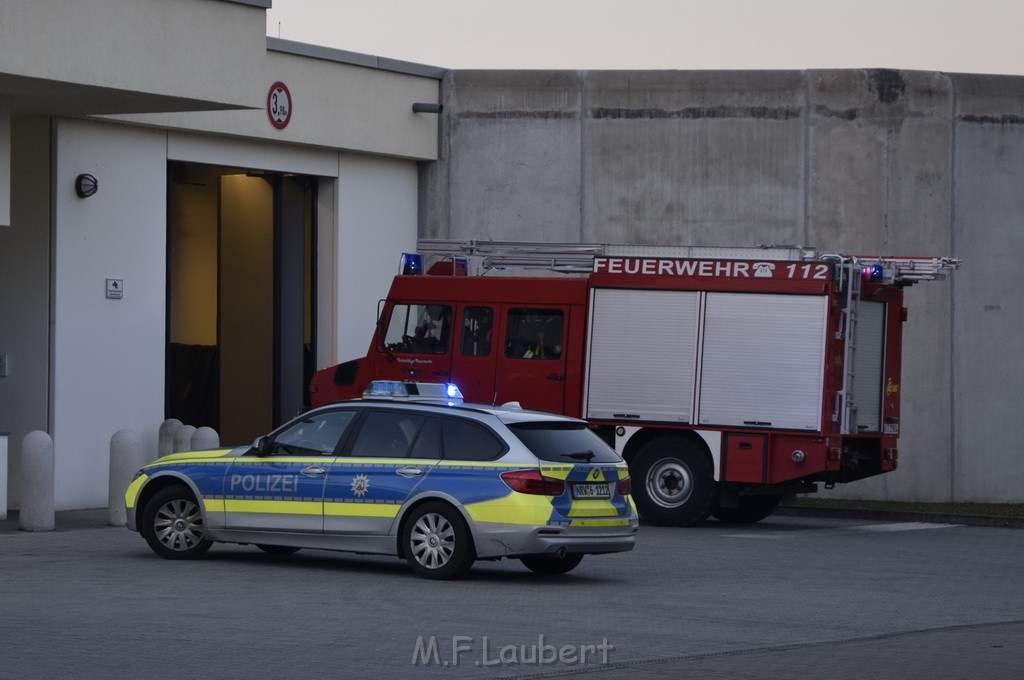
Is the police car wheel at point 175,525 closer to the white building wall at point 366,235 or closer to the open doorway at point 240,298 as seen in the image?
the white building wall at point 366,235

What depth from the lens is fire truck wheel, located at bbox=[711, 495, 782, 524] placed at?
2009 centimetres

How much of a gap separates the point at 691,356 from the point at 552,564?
5460 mm

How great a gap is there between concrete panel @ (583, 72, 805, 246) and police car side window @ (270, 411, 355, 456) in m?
10.8

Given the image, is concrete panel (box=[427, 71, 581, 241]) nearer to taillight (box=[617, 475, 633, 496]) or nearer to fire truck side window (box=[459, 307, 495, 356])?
fire truck side window (box=[459, 307, 495, 356])

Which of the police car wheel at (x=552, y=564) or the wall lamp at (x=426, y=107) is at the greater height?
the wall lamp at (x=426, y=107)

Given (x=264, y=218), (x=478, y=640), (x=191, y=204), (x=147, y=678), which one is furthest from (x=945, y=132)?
(x=147, y=678)

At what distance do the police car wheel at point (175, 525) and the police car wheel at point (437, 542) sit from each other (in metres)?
2.03

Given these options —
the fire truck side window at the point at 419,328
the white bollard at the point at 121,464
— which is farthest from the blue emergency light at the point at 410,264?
the white bollard at the point at 121,464

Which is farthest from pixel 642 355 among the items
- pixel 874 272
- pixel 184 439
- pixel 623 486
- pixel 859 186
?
pixel 859 186

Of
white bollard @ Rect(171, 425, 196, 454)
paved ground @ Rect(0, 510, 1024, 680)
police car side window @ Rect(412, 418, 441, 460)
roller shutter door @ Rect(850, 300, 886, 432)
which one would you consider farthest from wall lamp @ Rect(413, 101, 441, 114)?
police car side window @ Rect(412, 418, 441, 460)

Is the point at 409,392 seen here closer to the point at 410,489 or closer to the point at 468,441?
the point at 468,441

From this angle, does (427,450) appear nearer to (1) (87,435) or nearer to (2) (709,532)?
(2) (709,532)

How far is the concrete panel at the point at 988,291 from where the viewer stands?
2294 cm

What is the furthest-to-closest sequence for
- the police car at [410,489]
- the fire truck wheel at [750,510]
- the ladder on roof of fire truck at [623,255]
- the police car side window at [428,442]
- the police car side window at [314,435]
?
the fire truck wheel at [750,510]
the ladder on roof of fire truck at [623,255]
the police car side window at [314,435]
the police car side window at [428,442]
the police car at [410,489]
